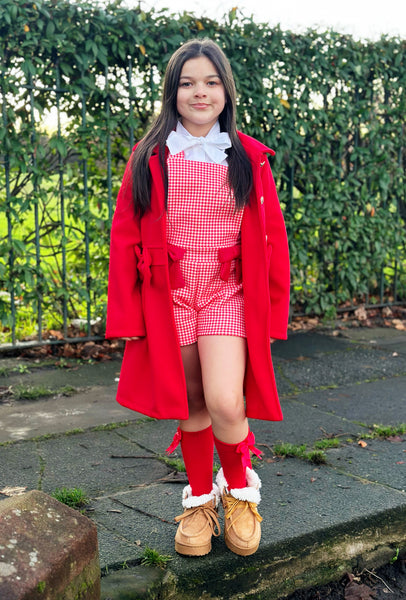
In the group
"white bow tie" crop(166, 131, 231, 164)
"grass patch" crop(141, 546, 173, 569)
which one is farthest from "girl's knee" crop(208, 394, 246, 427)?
"white bow tie" crop(166, 131, 231, 164)

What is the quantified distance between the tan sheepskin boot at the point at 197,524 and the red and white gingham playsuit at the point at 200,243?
54 cm

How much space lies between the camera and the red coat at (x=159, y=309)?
7.42 feet

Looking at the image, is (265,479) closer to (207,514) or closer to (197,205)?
(207,514)

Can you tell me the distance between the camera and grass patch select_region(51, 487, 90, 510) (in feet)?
8.36

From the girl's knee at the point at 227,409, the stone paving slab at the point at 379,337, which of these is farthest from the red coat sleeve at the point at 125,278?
the stone paving slab at the point at 379,337

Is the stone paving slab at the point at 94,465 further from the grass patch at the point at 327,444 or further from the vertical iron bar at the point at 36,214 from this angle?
the vertical iron bar at the point at 36,214

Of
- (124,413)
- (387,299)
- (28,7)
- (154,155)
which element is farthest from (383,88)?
(154,155)

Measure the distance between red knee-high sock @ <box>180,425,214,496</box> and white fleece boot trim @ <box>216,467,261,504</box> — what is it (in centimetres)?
5

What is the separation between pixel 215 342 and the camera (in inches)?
89.6

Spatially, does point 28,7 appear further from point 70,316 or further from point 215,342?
point 215,342

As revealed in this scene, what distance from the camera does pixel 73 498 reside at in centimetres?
257

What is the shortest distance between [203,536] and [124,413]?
1.58 metres

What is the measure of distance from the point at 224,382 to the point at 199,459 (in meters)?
0.33

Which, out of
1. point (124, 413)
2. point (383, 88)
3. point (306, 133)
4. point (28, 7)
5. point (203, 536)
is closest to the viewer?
point (203, 536)
